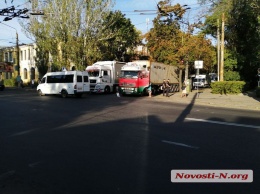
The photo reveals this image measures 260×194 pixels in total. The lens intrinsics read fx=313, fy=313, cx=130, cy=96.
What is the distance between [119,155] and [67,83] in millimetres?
19768

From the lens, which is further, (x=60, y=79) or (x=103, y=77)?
(x=103, y=77)

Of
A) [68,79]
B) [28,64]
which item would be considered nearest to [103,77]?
[68,79]

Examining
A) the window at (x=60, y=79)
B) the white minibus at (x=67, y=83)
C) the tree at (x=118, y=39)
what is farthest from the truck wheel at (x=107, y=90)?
the tree at (x=118, y=39)

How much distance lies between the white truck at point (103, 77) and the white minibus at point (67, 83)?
4.06 m

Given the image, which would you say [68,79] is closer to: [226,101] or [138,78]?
[138,78]

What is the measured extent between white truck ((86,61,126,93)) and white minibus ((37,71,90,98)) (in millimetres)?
4065

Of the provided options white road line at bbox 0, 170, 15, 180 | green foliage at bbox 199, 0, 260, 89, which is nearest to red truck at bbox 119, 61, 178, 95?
green foliage at bbox 199, 0, 260, 89

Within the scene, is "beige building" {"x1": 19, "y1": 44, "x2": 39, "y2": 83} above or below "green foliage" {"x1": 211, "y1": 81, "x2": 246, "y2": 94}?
above

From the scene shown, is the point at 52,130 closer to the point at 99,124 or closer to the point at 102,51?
the point at 99,124

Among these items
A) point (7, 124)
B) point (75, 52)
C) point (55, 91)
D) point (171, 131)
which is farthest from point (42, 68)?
point (171, 131)

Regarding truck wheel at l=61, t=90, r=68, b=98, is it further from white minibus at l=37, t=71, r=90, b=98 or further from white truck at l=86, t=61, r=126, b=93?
white truck at l=86, t=61, r=126, b=93

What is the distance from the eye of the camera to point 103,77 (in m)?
31.3

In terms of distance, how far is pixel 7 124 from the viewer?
11.2 m

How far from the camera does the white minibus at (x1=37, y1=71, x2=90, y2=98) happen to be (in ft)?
83.7
